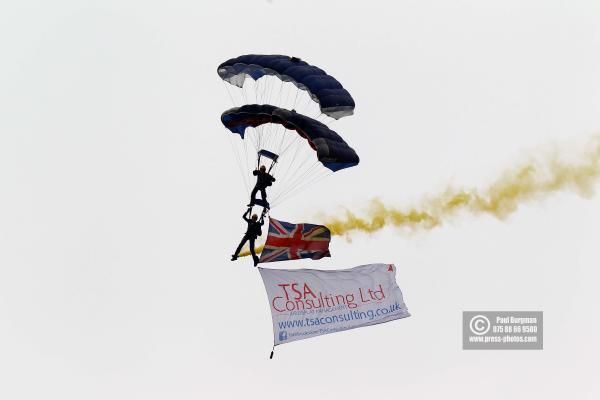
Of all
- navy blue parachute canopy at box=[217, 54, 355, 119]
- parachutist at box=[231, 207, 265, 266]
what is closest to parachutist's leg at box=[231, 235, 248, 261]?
parachutist at box=[231, 207, 265, 266]

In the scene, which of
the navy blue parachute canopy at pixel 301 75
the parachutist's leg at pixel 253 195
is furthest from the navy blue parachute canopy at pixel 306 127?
the parachutist's leg at pixel 253 195

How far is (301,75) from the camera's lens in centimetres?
3034

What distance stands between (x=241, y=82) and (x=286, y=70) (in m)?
2.09

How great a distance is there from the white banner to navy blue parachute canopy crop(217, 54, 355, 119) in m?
4.01

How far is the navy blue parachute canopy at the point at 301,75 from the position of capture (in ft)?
98.1

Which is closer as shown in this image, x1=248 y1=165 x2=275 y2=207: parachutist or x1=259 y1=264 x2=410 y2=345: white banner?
x1=248 y1=165 x2=275 y2=207: parachutist

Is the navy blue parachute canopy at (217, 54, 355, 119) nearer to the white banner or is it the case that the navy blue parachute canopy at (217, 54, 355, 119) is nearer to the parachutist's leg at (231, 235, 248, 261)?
the parachutist's leg at (231, 235, 248, 261)

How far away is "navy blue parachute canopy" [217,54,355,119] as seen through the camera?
98.1ft

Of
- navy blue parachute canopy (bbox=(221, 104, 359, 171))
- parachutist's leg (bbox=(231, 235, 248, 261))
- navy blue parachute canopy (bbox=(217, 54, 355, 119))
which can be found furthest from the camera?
parachutist's leg (bbox=(231, 235, 248, 261))

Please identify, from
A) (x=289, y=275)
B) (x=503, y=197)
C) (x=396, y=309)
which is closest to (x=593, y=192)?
(x=503, y=197)

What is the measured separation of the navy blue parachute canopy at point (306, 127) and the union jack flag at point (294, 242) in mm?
2288

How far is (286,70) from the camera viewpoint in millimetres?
30469

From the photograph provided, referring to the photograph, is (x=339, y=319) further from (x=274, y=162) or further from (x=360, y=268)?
(x=274, y=162)

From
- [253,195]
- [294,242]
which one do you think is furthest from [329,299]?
[253,195]
